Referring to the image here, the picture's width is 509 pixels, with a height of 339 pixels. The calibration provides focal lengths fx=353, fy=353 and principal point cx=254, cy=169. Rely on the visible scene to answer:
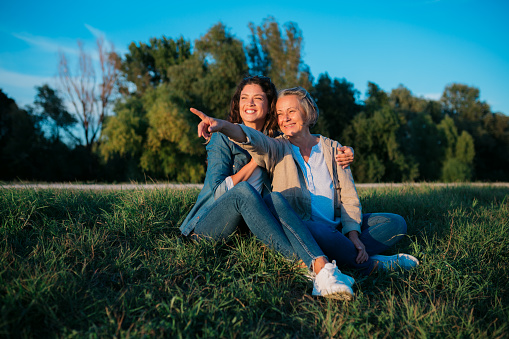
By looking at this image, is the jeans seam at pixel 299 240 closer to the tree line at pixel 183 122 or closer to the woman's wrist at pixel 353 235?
the woman's wrist at pixel 353 235

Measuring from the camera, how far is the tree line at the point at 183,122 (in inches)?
770

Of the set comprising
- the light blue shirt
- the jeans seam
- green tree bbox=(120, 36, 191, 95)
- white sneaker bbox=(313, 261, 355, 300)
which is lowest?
white sneaker bbox=(313, 261, 355, 300)

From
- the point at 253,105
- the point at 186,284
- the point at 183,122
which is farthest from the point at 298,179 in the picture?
the point at 183,122

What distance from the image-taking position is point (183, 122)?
1961cm

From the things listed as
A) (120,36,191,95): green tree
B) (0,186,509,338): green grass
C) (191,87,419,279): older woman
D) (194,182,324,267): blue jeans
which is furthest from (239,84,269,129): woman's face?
(120,36,191,95): green tree

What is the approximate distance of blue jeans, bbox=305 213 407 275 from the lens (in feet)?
9.54

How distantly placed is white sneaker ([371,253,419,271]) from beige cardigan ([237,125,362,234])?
1.26ft

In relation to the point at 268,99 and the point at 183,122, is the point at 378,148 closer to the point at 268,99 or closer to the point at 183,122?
the point at 183,122

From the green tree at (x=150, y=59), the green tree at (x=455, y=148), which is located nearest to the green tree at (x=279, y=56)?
the green tree at (x=150, y=59)

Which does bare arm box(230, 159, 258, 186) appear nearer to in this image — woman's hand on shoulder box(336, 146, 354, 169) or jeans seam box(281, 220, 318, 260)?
jeans seam box(281, 220, 318, 260)

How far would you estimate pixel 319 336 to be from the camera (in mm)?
2158

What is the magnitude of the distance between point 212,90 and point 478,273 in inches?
791

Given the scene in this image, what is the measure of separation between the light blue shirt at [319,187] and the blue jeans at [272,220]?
0.49 meters

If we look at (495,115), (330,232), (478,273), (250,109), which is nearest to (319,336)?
(330,232)
